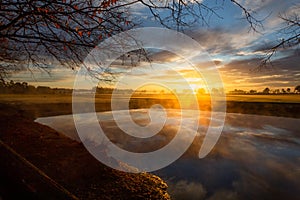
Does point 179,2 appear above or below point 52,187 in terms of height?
above

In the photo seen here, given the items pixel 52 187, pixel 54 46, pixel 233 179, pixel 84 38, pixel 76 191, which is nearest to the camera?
pixel 52 187

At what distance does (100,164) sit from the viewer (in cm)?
729

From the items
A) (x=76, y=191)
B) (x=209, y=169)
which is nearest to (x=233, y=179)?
(x=209, y=169)

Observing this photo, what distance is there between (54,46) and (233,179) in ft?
28.1

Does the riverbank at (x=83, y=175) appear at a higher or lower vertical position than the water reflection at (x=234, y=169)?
higher

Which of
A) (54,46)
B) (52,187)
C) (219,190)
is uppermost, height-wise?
(54,46)

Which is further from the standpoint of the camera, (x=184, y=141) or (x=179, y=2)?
(x=184, y=141)

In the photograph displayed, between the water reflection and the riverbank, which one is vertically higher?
the riverbank

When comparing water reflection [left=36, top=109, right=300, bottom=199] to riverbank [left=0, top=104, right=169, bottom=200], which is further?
water reflection [left=36, top=109, right=300, bottom=199]

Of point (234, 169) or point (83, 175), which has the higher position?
point (83, 175)

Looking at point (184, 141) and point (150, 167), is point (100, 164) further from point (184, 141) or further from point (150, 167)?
point (184, 141)

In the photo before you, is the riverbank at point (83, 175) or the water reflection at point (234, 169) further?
the water reflection at point (234, 169)

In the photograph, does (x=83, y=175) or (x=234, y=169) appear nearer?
(x=83, y=175)

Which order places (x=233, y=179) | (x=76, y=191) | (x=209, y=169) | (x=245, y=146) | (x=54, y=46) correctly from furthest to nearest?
1. (x=245, y=146)
2. (x=209, y=169)
3. (x=233, y=179)
4. (x=76, y=191)
5. (x=54, y=46)
